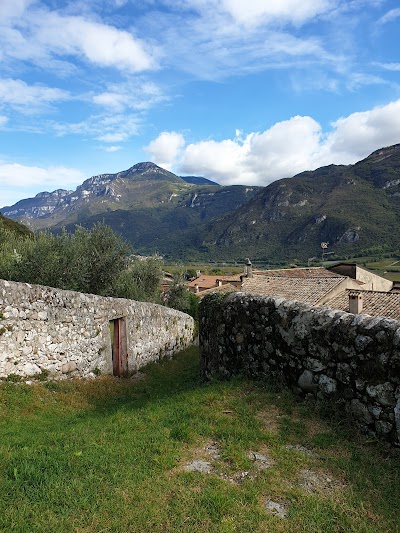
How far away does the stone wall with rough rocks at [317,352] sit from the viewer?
512 centimetres

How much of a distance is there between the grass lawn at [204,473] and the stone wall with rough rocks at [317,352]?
0.36m

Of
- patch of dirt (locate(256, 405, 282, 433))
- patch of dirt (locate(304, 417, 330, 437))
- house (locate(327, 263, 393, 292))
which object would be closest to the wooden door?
patch of dirt (locate(256, 405, 282, 433))

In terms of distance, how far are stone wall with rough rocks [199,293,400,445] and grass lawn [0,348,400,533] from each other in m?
0.36

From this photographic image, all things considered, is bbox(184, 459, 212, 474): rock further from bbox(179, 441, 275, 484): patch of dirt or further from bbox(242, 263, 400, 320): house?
bbox(242, 263, 400, 320): house

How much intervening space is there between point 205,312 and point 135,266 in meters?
19.9

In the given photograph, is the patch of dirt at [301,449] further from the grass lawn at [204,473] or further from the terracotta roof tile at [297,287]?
the terracotta roof tile at [297,287]

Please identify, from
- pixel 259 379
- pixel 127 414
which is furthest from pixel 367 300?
pixel 127 414

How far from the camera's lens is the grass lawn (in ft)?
12.3

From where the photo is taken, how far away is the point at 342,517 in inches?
148

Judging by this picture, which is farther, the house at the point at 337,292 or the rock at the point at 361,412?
the house at the point at 337,292

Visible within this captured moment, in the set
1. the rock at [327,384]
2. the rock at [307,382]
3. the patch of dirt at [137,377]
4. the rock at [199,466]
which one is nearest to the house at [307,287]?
the patch of dirt at [137,377]

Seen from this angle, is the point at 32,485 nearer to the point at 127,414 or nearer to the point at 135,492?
the point at 135,492

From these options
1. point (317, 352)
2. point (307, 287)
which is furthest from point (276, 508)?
point (307, 287)

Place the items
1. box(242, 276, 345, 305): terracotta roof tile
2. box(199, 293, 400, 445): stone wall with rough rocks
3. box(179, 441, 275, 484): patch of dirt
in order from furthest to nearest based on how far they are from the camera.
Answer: box(242, 276, 345, 305): terracotta roof tile → box(199, 293, 400, 445): stone wall with rough rocks → box(179, 441, 275, 484): patch of dirt
